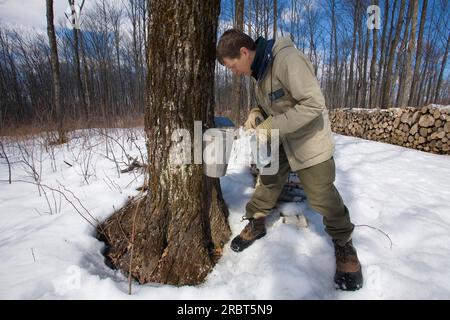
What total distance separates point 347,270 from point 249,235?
67 centimetres

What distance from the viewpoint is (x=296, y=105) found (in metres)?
→ 1.34

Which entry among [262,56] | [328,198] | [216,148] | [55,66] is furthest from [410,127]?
[55,66]

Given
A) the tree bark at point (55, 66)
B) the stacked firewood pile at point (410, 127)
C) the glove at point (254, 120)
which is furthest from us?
the tree bark at point (55, 66)

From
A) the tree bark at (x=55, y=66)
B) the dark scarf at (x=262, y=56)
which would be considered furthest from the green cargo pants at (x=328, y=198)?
the tree bark at (x=55, y=66)

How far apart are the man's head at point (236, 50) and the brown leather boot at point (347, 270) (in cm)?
131

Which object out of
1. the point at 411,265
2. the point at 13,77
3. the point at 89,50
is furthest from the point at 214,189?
the point at 89,50

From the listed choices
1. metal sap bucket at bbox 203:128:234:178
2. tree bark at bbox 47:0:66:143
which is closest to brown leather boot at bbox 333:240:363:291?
metal sap bucket at bbox 203:128:234:178

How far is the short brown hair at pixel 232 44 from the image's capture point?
1.44 m

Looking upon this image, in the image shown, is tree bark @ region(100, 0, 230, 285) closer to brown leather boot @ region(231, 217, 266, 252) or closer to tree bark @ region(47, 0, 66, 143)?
brown leather boot @ region(231, 217, 266, 252)

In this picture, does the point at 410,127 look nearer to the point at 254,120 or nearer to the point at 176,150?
the point at 254,120

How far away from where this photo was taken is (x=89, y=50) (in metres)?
24.5

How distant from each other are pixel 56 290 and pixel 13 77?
25692mm

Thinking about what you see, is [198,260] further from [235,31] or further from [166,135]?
[235,31]

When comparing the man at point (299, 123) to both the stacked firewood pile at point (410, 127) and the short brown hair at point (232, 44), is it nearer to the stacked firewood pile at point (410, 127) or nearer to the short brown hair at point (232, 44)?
the short brown hair at point (232, 44)
